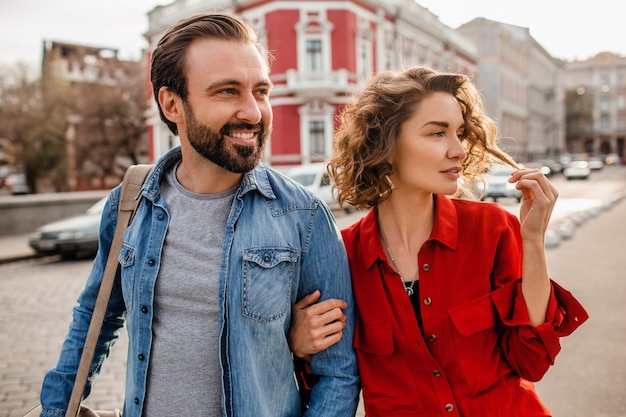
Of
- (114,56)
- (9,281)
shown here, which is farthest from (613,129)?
(9,281)

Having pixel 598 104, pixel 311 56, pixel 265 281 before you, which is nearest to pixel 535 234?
pixel 265 281

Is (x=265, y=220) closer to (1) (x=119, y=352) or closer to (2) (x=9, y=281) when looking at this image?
(1) (x=119, y=352)

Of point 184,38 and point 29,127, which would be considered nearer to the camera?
point 184,38

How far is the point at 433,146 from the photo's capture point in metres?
1.87

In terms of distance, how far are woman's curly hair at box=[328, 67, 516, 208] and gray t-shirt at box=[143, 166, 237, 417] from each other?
59 centimetres

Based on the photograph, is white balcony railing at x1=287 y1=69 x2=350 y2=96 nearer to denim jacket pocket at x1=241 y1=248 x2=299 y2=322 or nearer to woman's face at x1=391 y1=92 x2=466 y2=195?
woman's face at x1=391 y1=92 x2=466 y2=195

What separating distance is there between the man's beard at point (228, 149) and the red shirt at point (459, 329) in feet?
1.71

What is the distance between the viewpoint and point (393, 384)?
1.80 metres

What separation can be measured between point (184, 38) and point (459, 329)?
1339 mm

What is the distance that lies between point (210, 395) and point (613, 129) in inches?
3301

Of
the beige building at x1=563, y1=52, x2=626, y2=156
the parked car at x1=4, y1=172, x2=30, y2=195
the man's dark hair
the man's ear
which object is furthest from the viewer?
the beige building at x1=563, y1=52, x2=626, y2=156

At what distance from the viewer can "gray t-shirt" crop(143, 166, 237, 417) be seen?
1705 millimetres

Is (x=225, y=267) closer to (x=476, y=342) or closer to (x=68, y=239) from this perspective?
(x=476, y=342)

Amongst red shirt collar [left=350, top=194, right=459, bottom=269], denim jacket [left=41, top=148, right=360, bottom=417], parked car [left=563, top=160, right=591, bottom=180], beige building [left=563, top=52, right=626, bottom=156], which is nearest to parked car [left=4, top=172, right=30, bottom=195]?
parked car [left=563, top=160, right=591, bottom=180]
